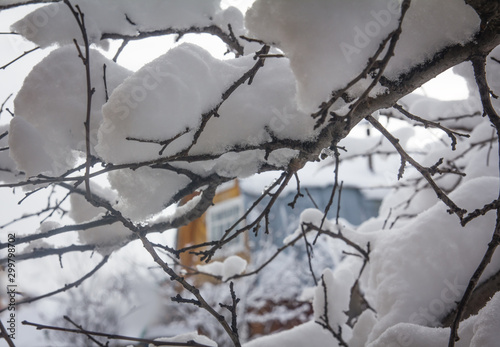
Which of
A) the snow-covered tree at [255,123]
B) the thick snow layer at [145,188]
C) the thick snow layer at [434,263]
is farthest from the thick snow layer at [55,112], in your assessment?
the thick snow layer at [434,263]

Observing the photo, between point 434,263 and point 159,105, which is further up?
point 159,105

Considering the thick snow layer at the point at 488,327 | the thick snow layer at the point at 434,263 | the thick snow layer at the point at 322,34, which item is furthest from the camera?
the thick snow layer at the point at 434,263

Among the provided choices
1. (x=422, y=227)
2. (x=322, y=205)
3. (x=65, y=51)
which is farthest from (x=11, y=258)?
(x=322, y=205)

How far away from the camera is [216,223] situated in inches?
478

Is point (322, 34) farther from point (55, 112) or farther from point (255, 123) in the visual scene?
point (55, 112)

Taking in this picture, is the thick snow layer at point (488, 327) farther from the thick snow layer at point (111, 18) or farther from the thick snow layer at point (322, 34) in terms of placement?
the thick snow layer at point (111, 18)

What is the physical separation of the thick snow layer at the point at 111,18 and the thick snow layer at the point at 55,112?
0.68ft

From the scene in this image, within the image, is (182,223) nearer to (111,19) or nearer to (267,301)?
(111,19)

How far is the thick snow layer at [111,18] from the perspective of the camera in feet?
5.15

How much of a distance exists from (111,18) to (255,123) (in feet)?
3.56

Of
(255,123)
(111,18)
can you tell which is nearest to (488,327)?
(255,123)

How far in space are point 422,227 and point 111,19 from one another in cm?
198

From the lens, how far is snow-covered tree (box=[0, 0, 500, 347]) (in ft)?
2.94

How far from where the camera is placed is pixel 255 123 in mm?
1228
